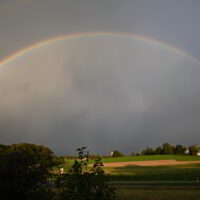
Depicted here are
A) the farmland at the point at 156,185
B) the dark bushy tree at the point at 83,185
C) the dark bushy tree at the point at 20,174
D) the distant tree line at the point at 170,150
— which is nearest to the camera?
the dark bushy tree at the point at 83,185

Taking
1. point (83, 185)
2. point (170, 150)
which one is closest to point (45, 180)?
point (83, 185)

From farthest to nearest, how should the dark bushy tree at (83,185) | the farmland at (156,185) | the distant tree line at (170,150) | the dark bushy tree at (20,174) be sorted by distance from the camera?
the distant tree line at (170,150) < the farmland at (156,185) < the dark bushy tree at (20,174) < the dark bushy tree at (83,185)

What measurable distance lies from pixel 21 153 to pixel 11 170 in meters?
0.59

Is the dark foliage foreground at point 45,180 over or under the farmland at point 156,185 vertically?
over

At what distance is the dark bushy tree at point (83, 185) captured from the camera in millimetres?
6527

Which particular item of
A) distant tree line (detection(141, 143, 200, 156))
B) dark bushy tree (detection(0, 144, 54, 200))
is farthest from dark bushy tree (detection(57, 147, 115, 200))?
distant tree line (detection(141, 143, 200, 156))

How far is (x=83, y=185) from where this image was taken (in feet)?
21.9

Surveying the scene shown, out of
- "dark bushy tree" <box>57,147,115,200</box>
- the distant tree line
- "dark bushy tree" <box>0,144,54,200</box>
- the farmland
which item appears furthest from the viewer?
the distant tree line

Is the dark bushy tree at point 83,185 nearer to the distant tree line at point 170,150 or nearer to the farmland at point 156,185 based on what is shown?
the farmland at point 156,185

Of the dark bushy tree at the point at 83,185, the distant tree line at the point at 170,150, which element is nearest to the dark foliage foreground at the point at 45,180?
the dark bushy tree at the point at 83,185

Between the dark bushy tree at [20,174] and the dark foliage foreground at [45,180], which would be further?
the dark bushy tree at [20,174]

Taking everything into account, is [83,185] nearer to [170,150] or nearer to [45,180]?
[45,180]

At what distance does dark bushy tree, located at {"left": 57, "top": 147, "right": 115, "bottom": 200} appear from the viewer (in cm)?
653

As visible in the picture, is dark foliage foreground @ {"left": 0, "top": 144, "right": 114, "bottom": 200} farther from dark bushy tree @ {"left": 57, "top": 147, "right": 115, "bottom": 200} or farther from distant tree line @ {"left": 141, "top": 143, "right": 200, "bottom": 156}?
distant tree line @ {"left": 141, "top": 143, "right": 200, "bottom": 156}
